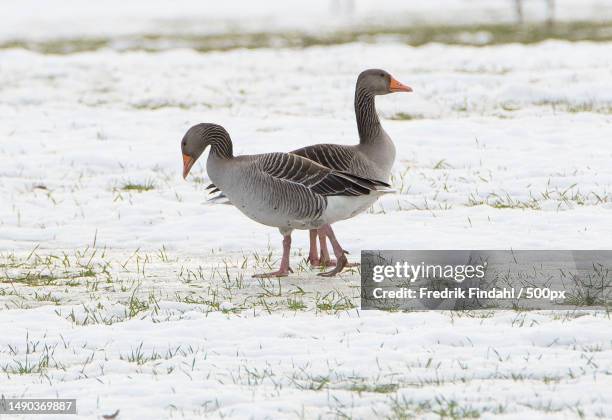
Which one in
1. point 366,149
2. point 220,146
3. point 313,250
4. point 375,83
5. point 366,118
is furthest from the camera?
point 375,83

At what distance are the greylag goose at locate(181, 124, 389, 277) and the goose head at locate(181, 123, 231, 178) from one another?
0.04 m

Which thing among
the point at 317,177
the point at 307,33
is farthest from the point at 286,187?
the point at 307,33

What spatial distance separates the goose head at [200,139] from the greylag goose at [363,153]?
0.77 meters

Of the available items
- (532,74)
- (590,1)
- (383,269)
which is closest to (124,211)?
(383,269)

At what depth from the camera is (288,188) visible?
336 inches

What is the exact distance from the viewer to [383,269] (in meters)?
8.89

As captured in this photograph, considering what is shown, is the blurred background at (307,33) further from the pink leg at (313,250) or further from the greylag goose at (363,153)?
the pink leg at (313,250)

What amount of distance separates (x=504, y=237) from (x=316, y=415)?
4.91 m

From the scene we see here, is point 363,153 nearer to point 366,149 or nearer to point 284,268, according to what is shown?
point 366,149

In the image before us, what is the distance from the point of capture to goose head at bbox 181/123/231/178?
8.86 meters

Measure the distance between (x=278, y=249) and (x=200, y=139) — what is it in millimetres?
1775

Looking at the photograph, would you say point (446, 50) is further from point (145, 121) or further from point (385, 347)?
point (385, 347)

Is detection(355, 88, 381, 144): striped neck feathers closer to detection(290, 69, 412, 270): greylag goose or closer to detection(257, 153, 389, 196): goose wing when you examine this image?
detection(290, 69, 412, 270): greylag goose

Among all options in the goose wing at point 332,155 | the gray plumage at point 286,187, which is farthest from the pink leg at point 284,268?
the goose wing at point 332,155
